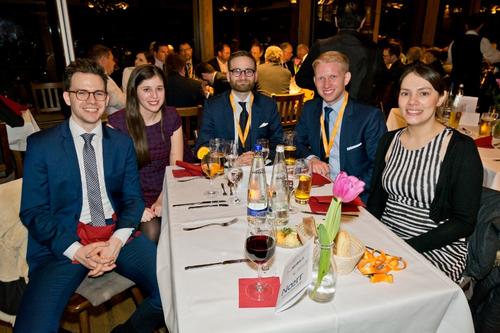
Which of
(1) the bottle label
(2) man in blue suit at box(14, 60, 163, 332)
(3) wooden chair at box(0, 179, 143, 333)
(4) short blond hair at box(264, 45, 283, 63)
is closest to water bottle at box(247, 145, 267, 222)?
(1) the bottle label

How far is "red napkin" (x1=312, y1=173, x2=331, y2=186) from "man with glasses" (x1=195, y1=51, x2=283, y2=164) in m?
0.72

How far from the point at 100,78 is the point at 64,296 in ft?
3.40

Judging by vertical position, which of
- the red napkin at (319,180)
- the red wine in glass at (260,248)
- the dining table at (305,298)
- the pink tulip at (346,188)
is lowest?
the dining table at (305,298)

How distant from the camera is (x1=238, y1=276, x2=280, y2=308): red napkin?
101 cm

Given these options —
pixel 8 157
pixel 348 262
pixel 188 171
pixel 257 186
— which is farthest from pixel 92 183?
pixel 8 157

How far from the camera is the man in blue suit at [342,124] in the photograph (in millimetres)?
2273

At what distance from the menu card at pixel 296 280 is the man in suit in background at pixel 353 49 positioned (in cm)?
269

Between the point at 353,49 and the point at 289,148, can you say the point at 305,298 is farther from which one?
the point at 353,49

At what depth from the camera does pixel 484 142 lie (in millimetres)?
2666

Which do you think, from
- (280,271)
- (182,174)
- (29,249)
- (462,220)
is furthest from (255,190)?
(29,249)

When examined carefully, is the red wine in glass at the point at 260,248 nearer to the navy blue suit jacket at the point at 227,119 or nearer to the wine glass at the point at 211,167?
the wine glass at the point at 211,167

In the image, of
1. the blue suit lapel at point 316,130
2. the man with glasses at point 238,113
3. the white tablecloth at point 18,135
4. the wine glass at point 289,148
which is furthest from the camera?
the white tablecloth at point 18,135

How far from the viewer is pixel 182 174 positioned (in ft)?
6.74

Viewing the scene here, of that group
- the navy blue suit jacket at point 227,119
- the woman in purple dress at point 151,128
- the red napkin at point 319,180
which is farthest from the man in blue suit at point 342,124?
the woman in purple dress at point 151,128
